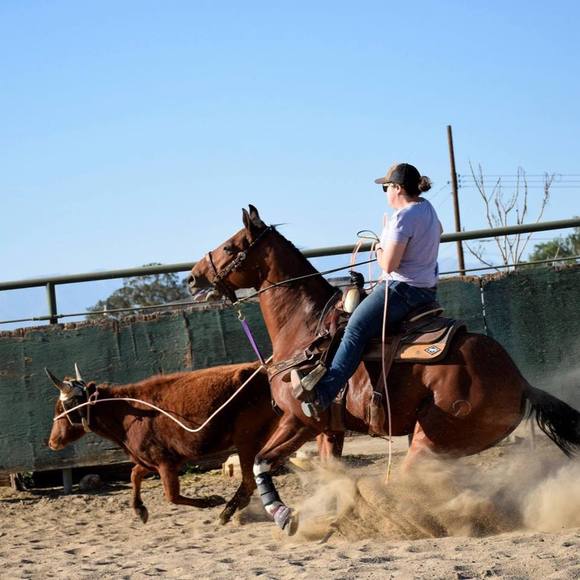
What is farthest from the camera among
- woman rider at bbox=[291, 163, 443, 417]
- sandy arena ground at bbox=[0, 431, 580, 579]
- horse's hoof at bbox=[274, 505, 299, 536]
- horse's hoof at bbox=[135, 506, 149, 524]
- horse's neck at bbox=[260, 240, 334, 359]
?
horse's hoof at bbox=[135, 506, 149, 524]

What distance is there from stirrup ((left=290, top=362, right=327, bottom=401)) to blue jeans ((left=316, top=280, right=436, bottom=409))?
4 cm

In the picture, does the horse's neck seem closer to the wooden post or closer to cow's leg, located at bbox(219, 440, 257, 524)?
cow's leg, located at bbox(219, 440, 257, 524)

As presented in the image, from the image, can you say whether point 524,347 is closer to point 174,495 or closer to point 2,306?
point 174,495

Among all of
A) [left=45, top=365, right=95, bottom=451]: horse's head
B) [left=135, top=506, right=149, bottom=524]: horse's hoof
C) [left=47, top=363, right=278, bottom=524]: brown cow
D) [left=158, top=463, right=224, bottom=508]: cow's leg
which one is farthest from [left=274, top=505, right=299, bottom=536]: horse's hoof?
[left=45, top=365, right=95, bottom=451]: horse's head

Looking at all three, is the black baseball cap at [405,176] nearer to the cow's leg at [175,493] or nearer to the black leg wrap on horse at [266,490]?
the black leg wrap on horse at [266,490]

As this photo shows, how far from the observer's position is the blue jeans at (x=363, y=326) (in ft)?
21.8

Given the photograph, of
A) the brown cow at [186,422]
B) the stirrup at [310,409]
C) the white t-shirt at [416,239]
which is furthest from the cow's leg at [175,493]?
the white t-shirt at [416,239]

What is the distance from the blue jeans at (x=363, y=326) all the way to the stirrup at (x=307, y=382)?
0.04 m

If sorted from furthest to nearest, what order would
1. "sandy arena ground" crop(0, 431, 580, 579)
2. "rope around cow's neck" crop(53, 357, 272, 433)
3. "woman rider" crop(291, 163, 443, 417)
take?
"rope around cow's neck" crop(53, 357, 272, 433)
"woman rider" crop(291, 163, 443, 417)
"sandy arena ground" crop(0, 431, 580, 579)

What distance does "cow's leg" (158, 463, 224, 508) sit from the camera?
8602 mm

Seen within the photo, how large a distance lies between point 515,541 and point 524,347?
180 inches

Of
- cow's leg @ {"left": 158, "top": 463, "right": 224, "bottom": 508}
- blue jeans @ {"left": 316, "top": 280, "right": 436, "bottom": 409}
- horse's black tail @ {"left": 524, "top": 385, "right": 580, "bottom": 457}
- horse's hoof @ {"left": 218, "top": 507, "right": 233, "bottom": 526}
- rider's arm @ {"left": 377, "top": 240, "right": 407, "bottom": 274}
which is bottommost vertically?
horse's hoof @ {"left": 218, "top": 507, "right": 233, "bottom": 526}

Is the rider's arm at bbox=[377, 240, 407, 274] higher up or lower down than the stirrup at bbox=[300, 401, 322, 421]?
higher up

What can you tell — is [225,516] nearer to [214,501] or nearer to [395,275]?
[214,501]
